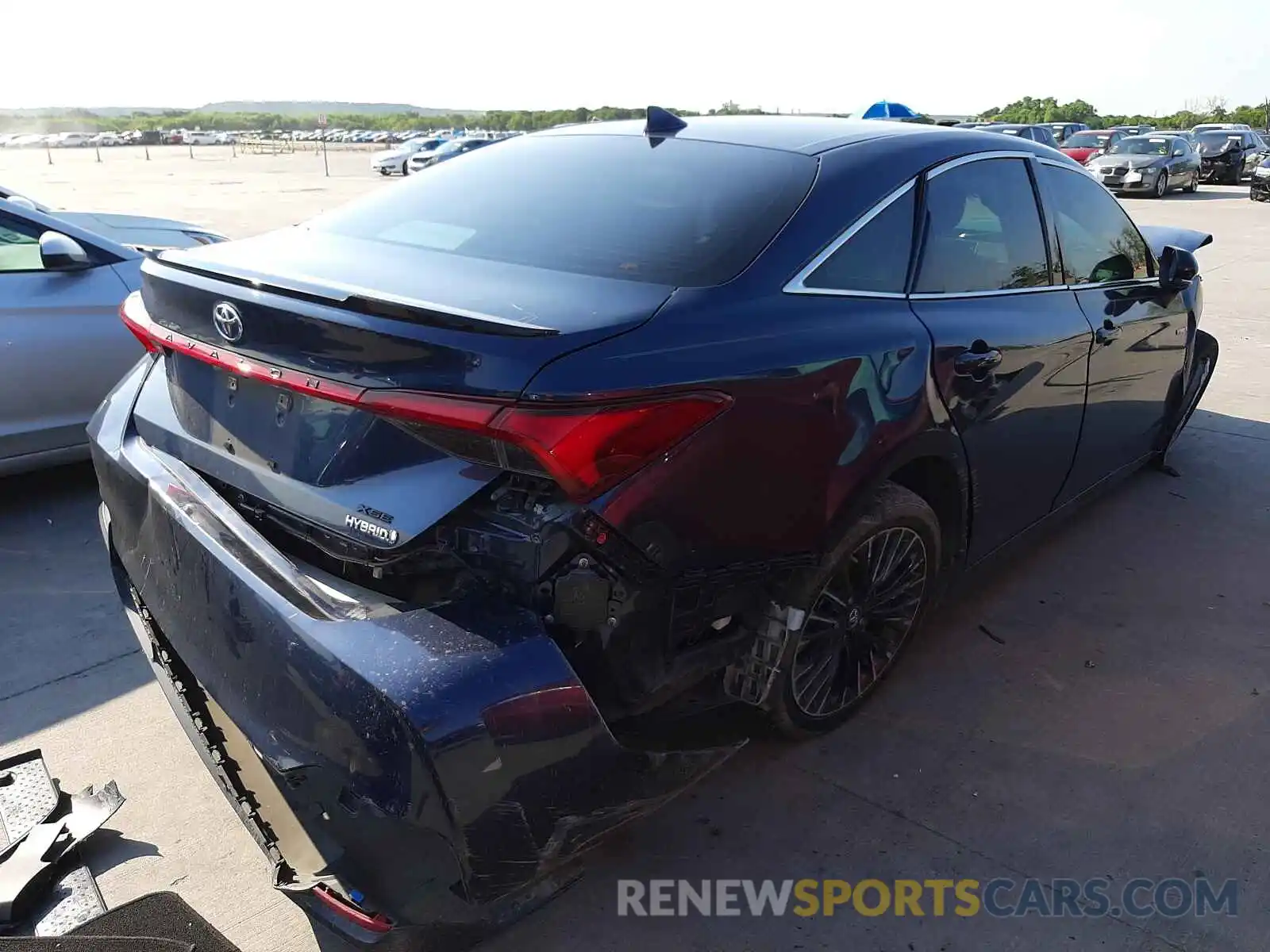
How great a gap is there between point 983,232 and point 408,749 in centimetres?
242

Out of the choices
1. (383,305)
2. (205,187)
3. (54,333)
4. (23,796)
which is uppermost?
(383,305)

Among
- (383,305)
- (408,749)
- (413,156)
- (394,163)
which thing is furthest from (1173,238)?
(394,163)

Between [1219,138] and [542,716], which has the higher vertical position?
[1219,138]

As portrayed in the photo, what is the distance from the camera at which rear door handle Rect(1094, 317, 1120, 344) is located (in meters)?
3.57

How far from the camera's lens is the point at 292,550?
2090 mm

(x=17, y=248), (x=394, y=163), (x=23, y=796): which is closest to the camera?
(x=23, y=796)

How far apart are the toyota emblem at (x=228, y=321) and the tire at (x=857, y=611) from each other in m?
1.42

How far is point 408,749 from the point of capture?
5.45 feet

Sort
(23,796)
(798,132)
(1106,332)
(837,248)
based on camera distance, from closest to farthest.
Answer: (837,248), (23,796), (798,132), (1106,332)

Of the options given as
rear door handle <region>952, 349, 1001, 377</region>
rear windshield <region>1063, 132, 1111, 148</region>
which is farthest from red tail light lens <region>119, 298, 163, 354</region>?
rear windshield <region>1063, 132, 1111, 148</region>

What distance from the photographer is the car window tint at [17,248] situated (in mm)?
4531

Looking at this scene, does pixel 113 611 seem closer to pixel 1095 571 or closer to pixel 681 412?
pixel 681 412

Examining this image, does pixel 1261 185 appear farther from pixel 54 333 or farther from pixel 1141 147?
pixel 54 333

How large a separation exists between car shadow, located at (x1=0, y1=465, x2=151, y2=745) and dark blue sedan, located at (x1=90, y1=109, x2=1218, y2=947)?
27.5 inches
